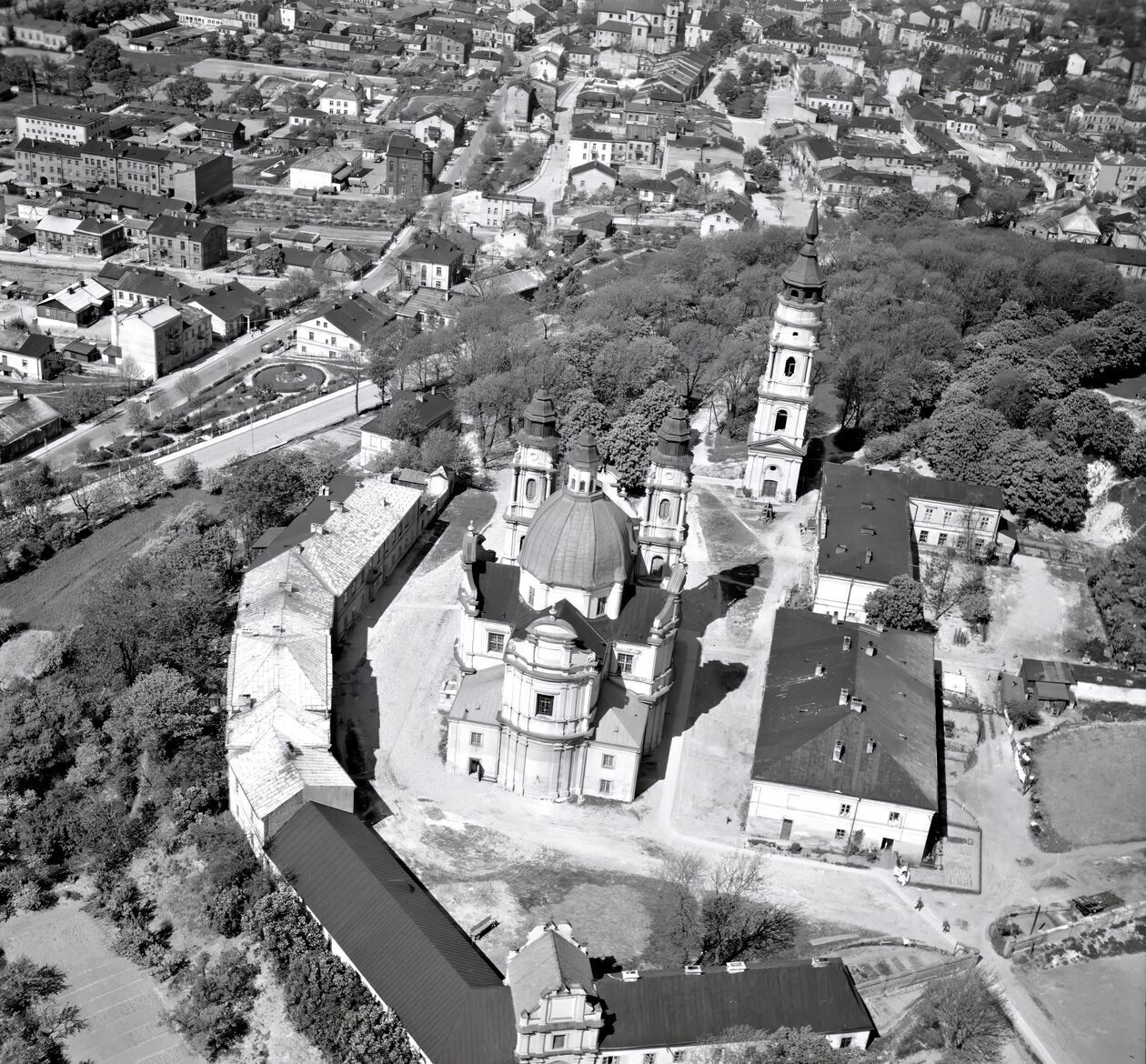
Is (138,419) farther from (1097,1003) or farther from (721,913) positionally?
(1097,1003)

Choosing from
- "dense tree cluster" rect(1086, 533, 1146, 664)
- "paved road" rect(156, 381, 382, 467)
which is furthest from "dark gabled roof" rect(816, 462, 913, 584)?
Answer: "paved road" rect(156, 381, 382, 467)

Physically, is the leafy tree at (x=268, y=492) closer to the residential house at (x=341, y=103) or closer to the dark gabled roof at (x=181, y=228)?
the dark gabled roof at (x=181, y=228)

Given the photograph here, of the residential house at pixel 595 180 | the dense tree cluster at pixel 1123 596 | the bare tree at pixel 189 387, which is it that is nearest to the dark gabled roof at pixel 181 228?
the bare tree at pixel 189 387

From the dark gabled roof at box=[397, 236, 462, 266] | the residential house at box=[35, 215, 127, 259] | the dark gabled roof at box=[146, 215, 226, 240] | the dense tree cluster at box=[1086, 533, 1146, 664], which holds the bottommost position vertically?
the residential house at box=[35, 215, 127, 259]

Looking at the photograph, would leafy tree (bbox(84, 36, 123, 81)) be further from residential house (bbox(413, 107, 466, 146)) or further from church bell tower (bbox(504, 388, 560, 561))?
church bell tower (bbox(504, 388, 560, 561))

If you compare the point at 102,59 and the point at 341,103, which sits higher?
the point at 341,103

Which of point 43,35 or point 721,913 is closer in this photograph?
point 721,913

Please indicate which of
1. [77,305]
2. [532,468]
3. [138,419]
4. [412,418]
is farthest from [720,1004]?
[77,305]

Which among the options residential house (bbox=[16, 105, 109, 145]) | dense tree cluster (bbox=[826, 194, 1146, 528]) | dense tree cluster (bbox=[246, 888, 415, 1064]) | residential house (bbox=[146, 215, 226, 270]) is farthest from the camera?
residential house (bbox=[16, 105, 109, 145])
